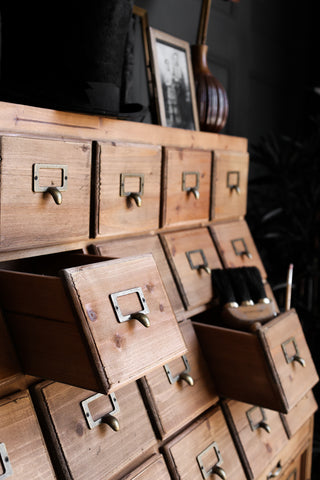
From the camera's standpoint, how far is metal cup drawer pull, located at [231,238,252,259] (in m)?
2.08

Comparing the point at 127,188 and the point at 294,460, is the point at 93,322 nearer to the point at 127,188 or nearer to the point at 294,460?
the point at 127,188

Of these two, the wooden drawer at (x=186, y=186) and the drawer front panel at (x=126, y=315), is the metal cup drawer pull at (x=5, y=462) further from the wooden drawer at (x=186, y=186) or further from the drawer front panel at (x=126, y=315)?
the wooden drawer at (x=186, y=186)

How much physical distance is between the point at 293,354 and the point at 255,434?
1.18ft

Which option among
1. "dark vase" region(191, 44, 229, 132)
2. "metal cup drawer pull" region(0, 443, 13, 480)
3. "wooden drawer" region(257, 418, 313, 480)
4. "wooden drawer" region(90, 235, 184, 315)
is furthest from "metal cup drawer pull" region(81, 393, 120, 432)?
"dark vase" region(191, 44, 229, 132)

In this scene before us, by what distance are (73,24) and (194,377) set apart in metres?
1.12

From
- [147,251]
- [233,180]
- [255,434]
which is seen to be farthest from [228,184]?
[255,434]

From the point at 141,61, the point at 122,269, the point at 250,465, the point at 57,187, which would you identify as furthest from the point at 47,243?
the point at 141,61

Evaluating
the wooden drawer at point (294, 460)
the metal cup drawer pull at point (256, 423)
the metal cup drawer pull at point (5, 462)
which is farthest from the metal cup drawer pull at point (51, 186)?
the wooden drawer at point (294, 460)

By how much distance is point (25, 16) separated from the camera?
1327 millimetres

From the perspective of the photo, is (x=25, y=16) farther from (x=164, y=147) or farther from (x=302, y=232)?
(x=302, y=232)

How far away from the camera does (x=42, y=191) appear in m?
1.22

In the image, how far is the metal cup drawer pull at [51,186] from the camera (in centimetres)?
120

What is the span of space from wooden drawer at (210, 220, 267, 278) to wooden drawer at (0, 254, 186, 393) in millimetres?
837

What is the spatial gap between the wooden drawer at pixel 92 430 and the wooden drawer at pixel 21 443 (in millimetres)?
34
